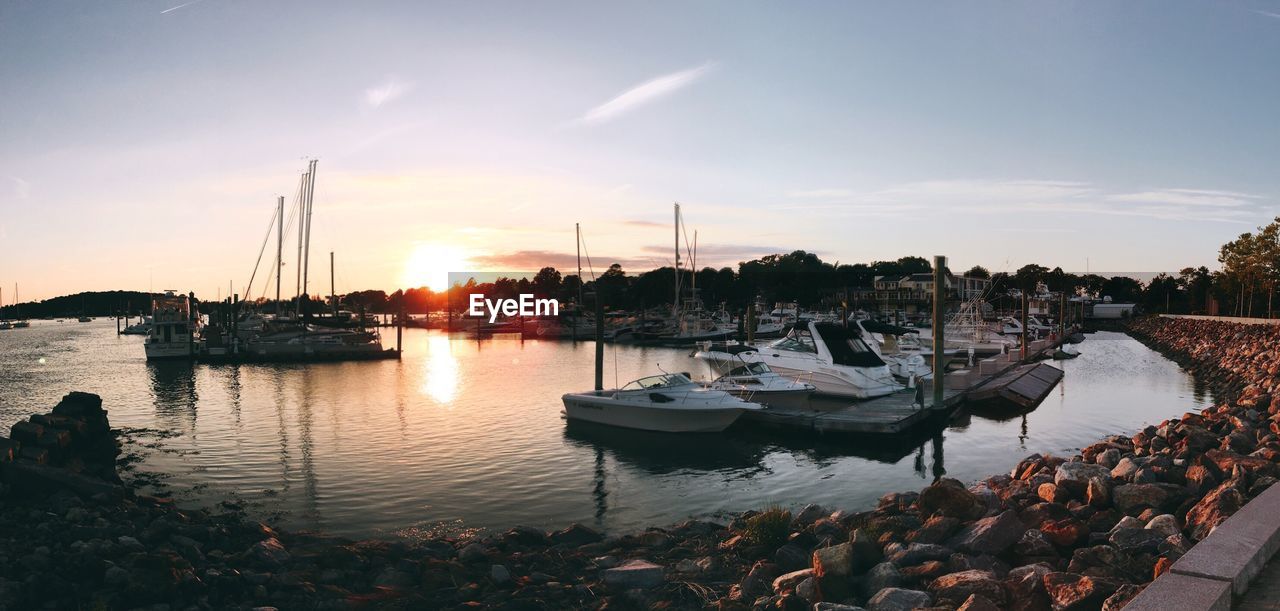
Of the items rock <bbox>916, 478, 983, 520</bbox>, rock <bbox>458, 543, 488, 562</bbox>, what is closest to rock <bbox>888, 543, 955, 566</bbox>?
rock <bbox>916, 478, 983, 520</bbox>

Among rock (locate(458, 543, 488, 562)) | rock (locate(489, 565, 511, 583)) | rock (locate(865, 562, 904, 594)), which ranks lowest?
rock (locate(458, 543, 488, 562))

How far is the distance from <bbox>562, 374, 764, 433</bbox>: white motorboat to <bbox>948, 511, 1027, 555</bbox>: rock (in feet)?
47.9

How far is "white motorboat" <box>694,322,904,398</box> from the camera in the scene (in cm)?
3016

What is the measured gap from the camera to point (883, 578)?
8.91 meters

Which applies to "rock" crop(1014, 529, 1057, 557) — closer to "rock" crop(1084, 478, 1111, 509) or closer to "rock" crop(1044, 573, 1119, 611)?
"rock" crop(1044, 573, 1119, 611)

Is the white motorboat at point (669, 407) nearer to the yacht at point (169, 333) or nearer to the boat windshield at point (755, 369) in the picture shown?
the boat windshield at point (755, 369)

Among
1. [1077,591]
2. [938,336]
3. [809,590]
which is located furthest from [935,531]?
[938,336]

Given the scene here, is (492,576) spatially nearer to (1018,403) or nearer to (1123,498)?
(1123,498)

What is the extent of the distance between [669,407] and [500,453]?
18.7ft

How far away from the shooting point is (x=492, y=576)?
11.1m

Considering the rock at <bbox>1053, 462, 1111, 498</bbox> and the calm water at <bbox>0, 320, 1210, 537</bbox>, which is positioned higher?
the rock at <bbox>1053, 462, 1111, 498</bbox>

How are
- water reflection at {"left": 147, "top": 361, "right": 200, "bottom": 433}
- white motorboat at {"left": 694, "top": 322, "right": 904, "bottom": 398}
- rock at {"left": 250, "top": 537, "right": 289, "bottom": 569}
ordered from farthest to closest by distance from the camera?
water reflection at {"left": 147, "top": 361, "right": 200, "bottom": 433}, white motorboat at {"left": 694, "top": 322, "right": 904, "bottom": 398}, rock at {"left": 250, "top": 537, "right": 289, "bottom": 569}

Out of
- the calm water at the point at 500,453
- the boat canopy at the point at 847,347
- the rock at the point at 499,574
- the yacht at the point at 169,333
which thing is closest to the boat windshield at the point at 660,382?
the calm water at the point at 500,453

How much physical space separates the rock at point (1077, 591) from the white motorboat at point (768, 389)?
19.6m
